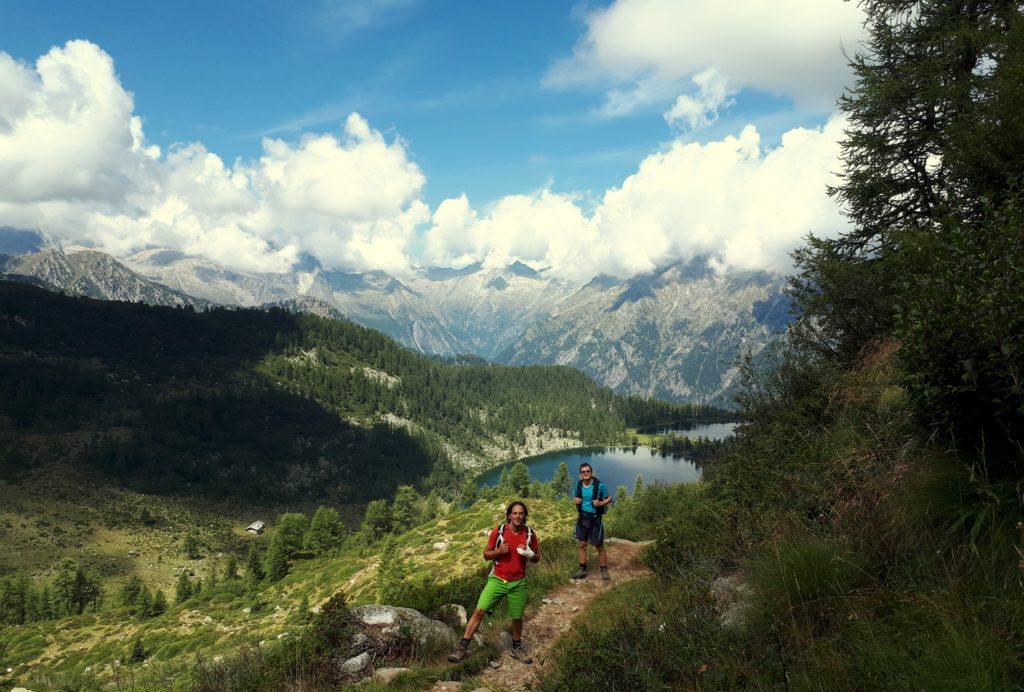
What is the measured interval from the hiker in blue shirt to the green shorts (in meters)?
3.70

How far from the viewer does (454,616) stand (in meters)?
10.7

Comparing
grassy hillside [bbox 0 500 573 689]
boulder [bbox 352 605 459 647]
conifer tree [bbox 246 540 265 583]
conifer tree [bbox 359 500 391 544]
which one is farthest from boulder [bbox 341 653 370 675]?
conifer tree [bbox 359 500 391 544]

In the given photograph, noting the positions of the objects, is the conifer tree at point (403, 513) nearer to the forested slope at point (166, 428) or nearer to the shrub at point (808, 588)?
the shrub at point (808, 588)

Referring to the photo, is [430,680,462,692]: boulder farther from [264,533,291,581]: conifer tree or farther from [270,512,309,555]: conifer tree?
[270,512,309,555]: conifer tree

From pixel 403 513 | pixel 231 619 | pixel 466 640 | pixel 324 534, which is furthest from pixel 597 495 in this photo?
pixel 403 513

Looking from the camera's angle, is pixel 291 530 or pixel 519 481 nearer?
pixel 519 481

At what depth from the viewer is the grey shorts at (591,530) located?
12419 mm

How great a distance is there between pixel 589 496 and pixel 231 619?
37539 millimetres

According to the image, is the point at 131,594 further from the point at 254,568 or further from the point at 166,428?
the point at 166,428

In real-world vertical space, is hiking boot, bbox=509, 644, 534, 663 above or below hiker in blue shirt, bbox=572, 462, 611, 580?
below

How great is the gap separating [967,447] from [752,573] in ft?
8.68

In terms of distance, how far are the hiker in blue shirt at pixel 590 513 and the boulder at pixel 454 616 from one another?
11.9 ft

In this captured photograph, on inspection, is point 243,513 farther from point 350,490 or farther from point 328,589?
point 328,589

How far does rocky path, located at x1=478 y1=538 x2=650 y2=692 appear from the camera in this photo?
732 cm
